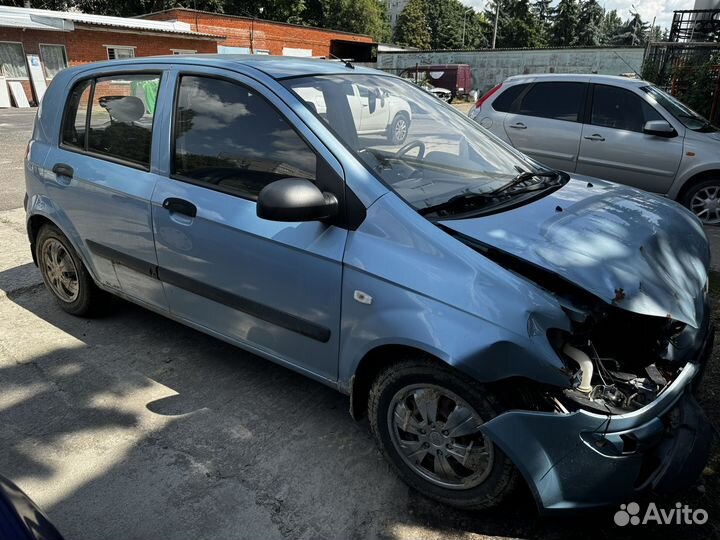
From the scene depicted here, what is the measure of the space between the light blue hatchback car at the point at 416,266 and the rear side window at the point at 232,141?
11 mm

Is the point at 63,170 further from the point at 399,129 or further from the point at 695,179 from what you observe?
the point at 695,179

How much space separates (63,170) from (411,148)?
2272 mm

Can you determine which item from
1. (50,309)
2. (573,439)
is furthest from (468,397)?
(50,309)

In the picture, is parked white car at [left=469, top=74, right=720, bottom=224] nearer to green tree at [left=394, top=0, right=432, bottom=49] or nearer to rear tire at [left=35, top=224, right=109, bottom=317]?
rear tire at [left=35, top=224, right=109, bottom=317]

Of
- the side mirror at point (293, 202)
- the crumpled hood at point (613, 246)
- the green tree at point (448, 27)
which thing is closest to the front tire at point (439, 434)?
the crumpled hood at point (613, 246)

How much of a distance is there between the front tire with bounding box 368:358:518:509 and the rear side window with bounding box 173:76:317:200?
1.02 m

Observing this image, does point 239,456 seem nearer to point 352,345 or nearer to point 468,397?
point 352,345

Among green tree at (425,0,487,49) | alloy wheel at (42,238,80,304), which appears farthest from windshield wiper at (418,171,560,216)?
green tree at (425,0,487,49)

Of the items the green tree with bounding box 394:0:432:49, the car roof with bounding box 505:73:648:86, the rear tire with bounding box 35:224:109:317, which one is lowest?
the rear tire with bounding box 35:224:109:317

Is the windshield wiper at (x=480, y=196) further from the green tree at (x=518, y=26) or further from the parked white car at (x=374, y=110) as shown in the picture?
the green tree at (x=518, y=26)

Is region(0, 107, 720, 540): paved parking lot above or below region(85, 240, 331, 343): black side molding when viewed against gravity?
below

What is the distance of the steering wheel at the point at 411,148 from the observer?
8.96ft

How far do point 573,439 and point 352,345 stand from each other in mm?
943

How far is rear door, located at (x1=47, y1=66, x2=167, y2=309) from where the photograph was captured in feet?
10.1
